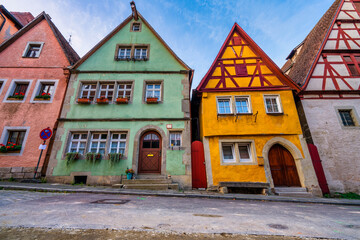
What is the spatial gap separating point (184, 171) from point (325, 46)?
12.4 meters

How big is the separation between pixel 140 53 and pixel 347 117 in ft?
44.4

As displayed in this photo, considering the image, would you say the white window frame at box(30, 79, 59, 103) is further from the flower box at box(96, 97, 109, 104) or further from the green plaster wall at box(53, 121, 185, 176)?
the flower box at box(96, 97, 109, 104)

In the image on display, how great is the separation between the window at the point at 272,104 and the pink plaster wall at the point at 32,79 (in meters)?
12.3

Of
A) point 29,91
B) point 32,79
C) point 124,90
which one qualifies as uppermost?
point 32,79

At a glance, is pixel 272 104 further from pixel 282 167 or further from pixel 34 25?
pixel 34 25

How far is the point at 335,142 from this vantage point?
28.3ft

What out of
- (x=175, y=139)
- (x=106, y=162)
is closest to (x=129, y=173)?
(x=106, y=162)

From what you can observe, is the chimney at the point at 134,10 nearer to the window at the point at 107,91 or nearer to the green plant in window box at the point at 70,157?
the window at the point at 107,91

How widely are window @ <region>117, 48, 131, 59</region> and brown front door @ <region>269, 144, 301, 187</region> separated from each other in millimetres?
10918

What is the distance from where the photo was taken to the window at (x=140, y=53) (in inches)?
439

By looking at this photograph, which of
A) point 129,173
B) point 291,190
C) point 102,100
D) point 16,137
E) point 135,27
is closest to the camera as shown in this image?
point 291,190

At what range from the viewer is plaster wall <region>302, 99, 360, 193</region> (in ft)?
26.4

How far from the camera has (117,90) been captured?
10008 millimetres

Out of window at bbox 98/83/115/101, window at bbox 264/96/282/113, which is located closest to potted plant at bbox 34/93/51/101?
window at bbox 98/83/115/101
